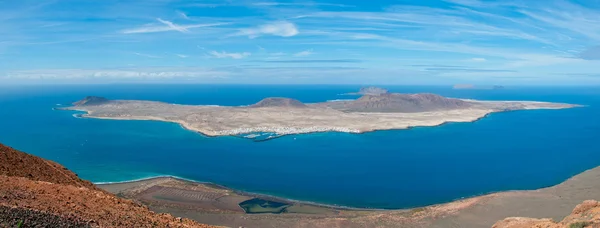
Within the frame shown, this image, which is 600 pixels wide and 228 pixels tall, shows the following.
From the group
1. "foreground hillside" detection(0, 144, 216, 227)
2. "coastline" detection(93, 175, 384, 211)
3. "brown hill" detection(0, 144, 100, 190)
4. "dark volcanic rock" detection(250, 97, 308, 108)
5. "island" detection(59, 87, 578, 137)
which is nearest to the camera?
"foreground hillside" detection(0, 144, 216, 227)

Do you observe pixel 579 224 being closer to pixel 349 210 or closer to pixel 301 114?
pixel 349 210

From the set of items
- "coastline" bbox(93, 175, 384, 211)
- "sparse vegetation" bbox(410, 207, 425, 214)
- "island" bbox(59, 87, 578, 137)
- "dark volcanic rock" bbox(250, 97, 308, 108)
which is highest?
"dark volcanic rock" bbox(250, 97, 308, 108)

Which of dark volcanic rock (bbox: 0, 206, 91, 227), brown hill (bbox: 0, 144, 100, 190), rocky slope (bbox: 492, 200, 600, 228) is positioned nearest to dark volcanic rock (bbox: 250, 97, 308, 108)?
brown hill (bbox: 0, 144, 100, 190)

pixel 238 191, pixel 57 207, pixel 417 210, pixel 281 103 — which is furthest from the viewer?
pixel 281 103

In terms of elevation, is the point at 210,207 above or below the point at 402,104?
below

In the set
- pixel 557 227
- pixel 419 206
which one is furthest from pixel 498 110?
pixel 557 227

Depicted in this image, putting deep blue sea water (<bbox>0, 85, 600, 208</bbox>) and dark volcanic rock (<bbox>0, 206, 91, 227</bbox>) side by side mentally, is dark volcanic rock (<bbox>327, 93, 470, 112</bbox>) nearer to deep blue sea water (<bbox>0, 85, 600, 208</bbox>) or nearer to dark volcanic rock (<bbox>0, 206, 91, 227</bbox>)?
deep blue sea water (<bbox>0, 85, 600, 208</bbox>)

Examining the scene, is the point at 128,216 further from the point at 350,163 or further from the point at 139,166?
the point at 350,163

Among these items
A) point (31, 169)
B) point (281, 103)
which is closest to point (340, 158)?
point (31, 169)
